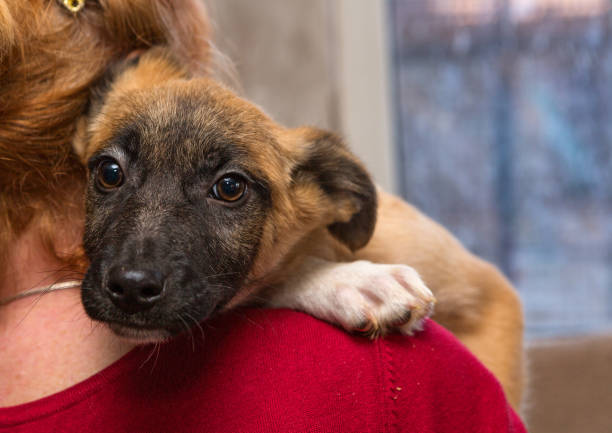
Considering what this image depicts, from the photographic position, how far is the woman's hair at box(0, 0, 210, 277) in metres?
1.25

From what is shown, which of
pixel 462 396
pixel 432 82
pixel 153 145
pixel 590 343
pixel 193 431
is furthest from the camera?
pixel 432 82

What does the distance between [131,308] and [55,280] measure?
0.23 meters

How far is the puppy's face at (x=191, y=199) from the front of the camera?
1.12 meters

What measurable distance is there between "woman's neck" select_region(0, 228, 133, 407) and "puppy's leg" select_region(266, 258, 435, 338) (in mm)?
350

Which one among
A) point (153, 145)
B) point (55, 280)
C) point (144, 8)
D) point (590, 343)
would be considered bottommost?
point (590, 343)

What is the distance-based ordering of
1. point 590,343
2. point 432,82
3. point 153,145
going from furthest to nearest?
point 432,82, point 590,343, point 153,145

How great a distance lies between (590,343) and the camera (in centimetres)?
274

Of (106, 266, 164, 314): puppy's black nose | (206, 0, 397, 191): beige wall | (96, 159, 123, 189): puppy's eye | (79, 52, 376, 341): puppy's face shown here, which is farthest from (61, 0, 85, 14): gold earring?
(206, 0, 397, 191): beige wall

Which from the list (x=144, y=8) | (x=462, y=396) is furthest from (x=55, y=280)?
(x=462, y=396)

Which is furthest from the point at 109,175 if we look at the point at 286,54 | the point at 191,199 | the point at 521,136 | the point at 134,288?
the point at 521,136

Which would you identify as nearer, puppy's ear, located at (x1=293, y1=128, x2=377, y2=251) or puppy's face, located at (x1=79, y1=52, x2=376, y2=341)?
puppy's face, located at (x1=79, y1=52, x2=376, y2=341)

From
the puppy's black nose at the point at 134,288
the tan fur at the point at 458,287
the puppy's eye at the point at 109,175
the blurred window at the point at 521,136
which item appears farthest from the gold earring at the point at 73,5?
the blurred window at the point at 521,136

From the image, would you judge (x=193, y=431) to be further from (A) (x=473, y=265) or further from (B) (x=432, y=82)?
(B) (x=432, y=82)

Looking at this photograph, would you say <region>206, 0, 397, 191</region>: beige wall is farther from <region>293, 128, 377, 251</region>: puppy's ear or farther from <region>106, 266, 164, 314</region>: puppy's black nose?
<region>106, 266, 164, 314</region>: puppy's black nose
